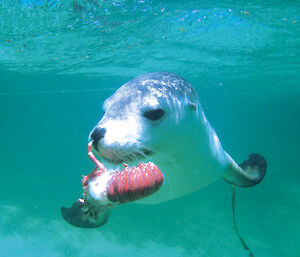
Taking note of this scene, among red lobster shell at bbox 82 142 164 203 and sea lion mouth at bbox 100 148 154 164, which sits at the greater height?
red lobster shell at bbox 82 142 164 203

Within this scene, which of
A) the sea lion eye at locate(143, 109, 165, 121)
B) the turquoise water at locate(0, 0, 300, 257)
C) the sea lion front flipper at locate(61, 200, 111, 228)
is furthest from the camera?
the turquoise water at locate(0, 0, 300, 257)

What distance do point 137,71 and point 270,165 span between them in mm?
13061

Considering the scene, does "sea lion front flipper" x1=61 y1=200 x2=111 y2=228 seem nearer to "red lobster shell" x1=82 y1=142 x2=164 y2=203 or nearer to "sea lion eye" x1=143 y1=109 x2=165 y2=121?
"red lobster shell" x1=82 y1=142 x2=164 y2=203

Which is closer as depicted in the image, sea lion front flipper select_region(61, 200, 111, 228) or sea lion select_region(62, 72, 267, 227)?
sea lion front flipper select_region(61, 200, 111, 228)

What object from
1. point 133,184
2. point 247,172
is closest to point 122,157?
point 133,184

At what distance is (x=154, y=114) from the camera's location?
2.27 meters

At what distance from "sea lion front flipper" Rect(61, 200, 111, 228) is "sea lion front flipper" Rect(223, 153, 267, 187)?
2340 mm

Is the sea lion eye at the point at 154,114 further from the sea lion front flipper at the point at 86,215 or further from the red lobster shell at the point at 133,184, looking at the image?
the sea lion front flipper at the point at 86,215

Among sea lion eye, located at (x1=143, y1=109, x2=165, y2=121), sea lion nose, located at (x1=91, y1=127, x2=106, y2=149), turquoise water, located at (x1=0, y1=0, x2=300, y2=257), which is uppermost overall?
sea lion nose, located at (x1=91, y1=127, x2=106, y2=149)

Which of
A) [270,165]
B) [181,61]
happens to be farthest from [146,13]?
[270,165]

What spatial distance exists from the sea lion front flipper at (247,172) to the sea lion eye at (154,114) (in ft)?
6.88

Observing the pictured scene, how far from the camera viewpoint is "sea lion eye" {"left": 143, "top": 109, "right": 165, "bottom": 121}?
2.21 meters

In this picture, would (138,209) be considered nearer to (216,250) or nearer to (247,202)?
(216,250)

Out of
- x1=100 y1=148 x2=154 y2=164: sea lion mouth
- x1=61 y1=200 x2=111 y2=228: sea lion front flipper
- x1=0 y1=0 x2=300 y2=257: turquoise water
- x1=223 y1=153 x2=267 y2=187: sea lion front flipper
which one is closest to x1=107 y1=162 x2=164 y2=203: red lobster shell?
x1=61 y1=200 x2=111 y2=228: sea lion front flipper
